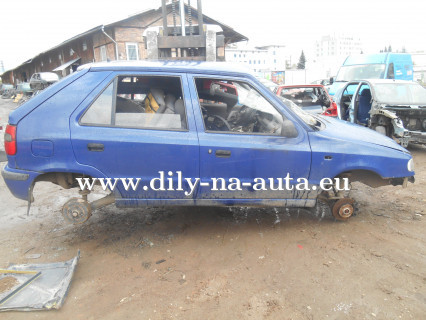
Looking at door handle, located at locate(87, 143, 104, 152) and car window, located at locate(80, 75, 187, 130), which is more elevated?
car window, located at locate(80, 75, 187, 130)

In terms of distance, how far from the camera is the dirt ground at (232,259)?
7.52 feet

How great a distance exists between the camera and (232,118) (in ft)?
11.3

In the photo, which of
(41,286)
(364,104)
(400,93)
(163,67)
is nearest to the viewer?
(41,286)

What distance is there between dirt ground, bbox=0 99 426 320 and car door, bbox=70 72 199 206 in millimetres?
619

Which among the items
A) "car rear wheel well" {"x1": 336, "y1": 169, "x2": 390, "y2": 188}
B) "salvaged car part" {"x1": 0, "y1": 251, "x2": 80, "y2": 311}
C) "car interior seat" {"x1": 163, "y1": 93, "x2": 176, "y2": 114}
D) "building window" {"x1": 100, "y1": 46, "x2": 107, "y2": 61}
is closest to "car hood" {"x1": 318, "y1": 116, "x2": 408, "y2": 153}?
"car rear wheel well" {"x1": 336, "y1": 169, "x2": 390, "y2": 188}

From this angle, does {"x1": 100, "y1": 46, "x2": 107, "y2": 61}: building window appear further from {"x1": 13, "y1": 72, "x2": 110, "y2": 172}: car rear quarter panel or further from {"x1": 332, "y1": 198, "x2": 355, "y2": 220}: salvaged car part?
{"x1": 332, "y1": 198, "x2": 355, "y2": 220}: salvaged car part

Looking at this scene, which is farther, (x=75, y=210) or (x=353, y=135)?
(x=353, y=135)

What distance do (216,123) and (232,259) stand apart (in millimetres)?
1417

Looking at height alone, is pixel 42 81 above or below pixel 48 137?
above

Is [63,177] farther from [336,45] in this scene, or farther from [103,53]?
[336,45]

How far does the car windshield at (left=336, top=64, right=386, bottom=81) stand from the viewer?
433 inches

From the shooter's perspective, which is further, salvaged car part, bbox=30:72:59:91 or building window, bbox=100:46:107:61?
salvaged car part, bbox=30:72:59:91

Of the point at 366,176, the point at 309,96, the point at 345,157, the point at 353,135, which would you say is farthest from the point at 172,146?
the point at 309,96

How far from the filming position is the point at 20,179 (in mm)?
2840
